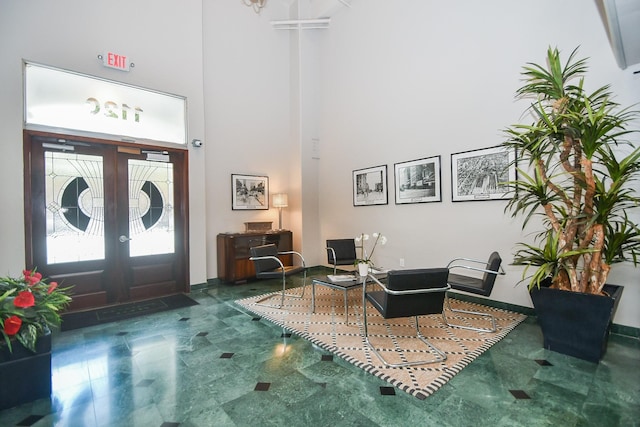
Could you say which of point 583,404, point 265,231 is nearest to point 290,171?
point 265,231

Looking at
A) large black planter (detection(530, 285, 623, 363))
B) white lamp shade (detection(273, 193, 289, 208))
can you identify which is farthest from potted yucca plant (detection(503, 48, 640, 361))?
white lamp shade (detection(273, 193, 289, 208))

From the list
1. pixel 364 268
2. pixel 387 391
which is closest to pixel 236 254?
pixel 364 268

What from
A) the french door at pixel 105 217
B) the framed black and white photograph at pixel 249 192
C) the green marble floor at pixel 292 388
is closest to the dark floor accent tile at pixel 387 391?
the green marble floor at pixel 292 388

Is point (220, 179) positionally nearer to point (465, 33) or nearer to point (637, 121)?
point (465, 33)

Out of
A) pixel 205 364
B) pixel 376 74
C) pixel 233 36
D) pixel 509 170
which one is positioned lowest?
pixel 205 364

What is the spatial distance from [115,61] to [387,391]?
5.58m

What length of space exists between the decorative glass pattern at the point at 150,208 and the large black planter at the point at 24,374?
8.84 feet

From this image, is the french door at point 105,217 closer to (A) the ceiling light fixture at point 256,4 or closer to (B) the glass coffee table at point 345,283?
(B) the glass coffee table at point 345,283

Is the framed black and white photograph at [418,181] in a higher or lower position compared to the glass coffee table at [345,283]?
higher

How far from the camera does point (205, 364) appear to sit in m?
2.74

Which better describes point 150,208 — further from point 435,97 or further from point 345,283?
point 435,97

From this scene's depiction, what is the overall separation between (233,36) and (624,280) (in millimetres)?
7284

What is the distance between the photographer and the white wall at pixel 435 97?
11.9ft

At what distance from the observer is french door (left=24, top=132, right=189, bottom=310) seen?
4.02m
